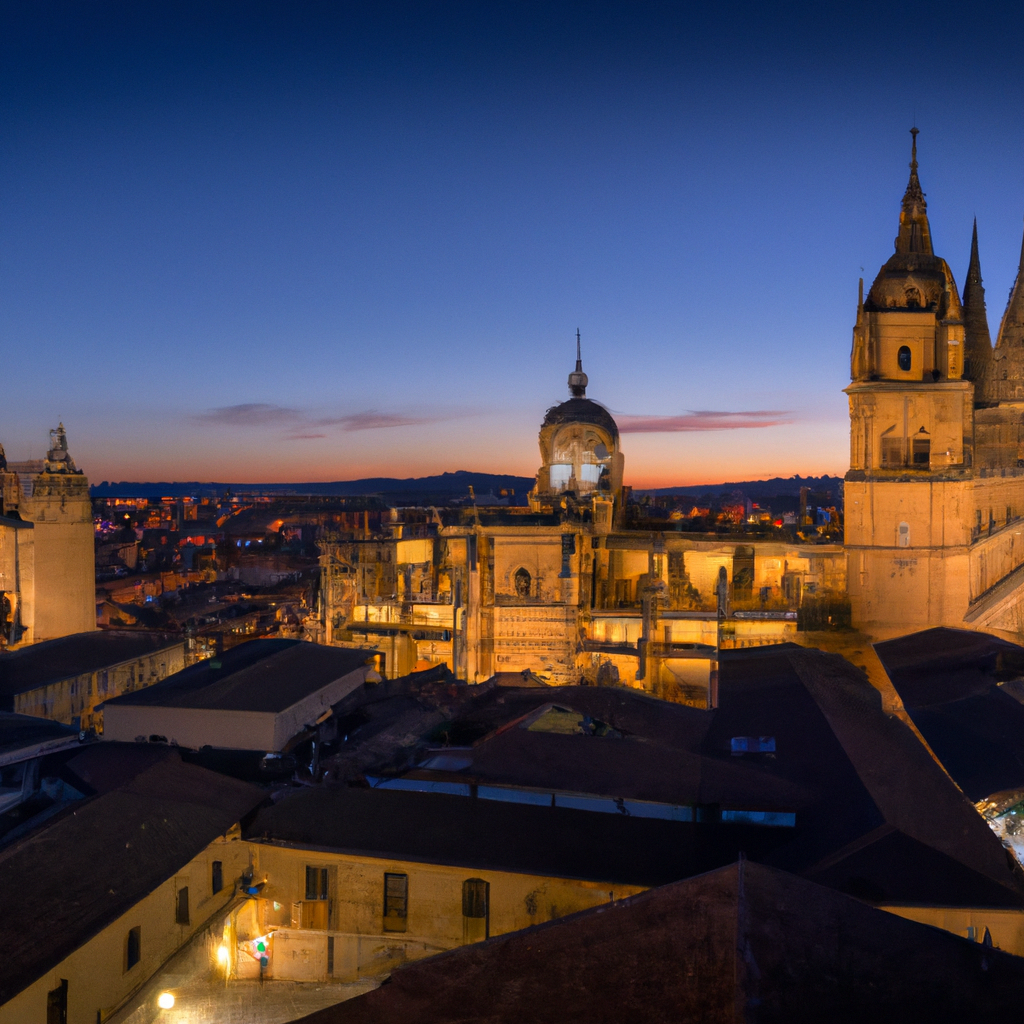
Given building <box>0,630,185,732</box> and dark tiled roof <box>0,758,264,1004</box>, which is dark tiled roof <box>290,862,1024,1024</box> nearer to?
dark tiled roof <box>0,758,264,1004</box>

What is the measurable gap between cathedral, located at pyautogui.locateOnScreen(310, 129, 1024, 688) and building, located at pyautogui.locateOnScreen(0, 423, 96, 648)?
314 inches

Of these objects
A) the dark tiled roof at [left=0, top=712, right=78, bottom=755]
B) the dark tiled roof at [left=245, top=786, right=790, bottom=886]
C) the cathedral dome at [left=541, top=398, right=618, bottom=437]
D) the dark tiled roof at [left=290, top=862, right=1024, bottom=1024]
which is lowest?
the dark tiled roof at [left=245, top=786, right=790, bottom=886]

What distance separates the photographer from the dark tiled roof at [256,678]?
68.8 ft

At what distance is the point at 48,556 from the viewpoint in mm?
30219

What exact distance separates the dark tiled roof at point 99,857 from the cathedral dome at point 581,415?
2705 centimetres

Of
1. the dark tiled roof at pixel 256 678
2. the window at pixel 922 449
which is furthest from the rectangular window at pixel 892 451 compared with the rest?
the dark tiled roof at pixel 256 678

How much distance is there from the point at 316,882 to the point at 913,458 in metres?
24.8

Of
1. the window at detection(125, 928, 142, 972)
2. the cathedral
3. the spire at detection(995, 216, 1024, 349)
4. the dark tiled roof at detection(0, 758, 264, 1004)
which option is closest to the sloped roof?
the dark tiled roof at detection(0, 758, 264, 1004)

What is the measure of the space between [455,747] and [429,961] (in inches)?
376

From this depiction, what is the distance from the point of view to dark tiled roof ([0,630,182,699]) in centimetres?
2462

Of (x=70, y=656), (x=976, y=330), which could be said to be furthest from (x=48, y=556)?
(x=976, y=330)

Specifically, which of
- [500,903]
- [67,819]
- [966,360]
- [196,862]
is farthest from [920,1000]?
[966,360]

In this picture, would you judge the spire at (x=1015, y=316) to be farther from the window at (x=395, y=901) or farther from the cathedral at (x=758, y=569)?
the window at (x=395, y=901)

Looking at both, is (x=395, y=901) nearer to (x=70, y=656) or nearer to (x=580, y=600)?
(x=70, y=656)
